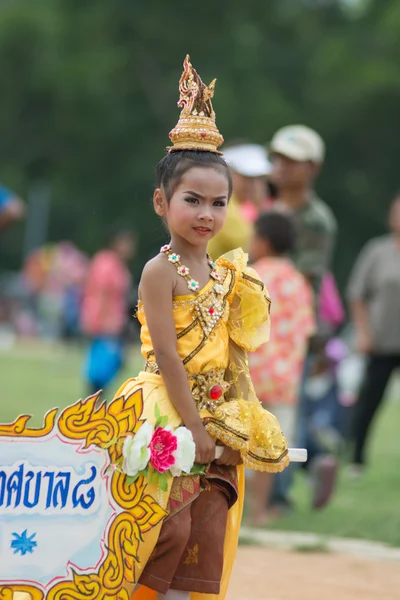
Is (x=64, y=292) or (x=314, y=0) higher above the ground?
(x=314, y=0)

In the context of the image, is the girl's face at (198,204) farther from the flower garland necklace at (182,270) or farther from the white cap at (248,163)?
the white cap at (248,163)

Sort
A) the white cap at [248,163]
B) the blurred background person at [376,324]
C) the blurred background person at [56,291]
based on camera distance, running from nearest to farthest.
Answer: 1. the white cap at [248,163]
2. the blurred background person at [376,324]
3. the blurred background person at [56,291]

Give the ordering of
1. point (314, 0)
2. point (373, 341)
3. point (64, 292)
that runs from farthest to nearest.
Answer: point (314, 0) < point (64, 292) < point (373, 341)

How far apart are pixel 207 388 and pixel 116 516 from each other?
490 mm

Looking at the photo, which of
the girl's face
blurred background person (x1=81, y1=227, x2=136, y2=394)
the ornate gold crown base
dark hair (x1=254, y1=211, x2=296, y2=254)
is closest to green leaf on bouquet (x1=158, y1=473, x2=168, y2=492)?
the girl's face

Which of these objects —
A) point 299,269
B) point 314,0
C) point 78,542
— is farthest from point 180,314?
point 314,0

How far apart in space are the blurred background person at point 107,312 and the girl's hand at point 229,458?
7243mm

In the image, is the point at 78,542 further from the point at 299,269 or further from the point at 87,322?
the point at 87,322

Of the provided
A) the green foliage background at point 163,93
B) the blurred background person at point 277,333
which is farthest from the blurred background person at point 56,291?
the blurred background person at point 277,333

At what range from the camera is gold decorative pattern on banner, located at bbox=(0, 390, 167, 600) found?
150 inches

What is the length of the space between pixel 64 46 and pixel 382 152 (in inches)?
508

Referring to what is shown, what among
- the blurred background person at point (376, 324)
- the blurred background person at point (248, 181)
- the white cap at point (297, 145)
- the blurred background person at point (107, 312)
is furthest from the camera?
the blurred background person at point (107, 312)

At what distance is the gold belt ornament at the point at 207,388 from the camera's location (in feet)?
13.2

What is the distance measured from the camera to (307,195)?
7699 mm
